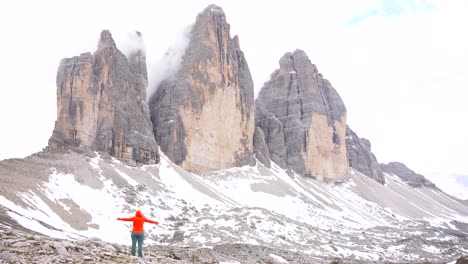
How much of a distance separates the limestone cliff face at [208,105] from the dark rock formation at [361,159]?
2043 inches

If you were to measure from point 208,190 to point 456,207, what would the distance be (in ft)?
346

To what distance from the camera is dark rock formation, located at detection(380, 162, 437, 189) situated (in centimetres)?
16575

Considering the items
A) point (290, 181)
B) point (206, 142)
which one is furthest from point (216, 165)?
point (290, 181)

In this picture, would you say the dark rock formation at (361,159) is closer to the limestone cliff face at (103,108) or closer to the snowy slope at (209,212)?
the snowy slope at (209,212)

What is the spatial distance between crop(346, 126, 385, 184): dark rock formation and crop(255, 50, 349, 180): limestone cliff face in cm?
1562

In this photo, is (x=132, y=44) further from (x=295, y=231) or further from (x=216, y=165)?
(x=295, y=231)

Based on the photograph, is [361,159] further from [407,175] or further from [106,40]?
[106,40]

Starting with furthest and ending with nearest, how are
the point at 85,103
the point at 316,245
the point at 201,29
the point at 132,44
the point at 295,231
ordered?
the point at 201,29
the point at 132,44
the point at 85,103
the point at 295,231
the point at 316,245

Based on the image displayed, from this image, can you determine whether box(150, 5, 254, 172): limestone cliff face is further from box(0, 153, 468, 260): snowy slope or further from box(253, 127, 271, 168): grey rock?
box(0, 153, 468, 260): snowy slope

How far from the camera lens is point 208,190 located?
73688mm

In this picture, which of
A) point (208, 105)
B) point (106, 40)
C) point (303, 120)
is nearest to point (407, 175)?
point (303, 120)

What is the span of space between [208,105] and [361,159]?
70894 millimetres

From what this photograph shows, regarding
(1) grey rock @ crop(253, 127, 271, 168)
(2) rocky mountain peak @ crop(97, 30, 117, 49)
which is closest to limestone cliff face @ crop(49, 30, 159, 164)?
(2) rocky mountain peak @ crop(97, 30, 117, 49)

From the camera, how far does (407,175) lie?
175 meters
